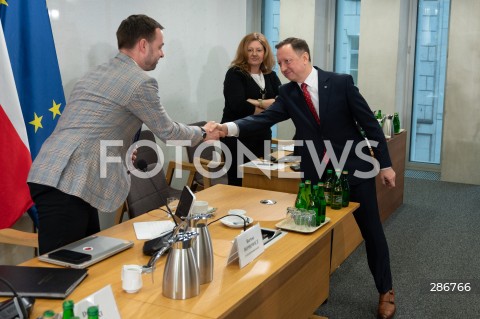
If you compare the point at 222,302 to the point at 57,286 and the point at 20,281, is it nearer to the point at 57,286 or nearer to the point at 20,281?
the point at 57,286

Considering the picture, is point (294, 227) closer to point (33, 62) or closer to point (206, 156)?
Answer: point (33, 62)

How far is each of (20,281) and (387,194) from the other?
3.91m

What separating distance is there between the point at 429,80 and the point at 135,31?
522 centimetres

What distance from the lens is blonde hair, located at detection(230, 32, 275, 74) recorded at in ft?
15.5

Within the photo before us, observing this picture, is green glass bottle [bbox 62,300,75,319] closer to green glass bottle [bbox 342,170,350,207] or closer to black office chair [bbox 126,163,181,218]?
green glass bottle [bbox 342,170,350,207]

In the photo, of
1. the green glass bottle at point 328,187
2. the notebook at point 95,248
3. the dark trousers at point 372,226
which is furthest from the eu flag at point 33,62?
the dark trousers at point 372,226

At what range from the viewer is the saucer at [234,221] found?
8.77 feet

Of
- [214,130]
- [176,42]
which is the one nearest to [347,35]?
[176,42]

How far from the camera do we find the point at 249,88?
4703 millimetres

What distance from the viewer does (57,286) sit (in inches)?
75.3

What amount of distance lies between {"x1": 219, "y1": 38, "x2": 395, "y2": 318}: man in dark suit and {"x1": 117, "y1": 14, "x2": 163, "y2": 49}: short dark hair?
84cm

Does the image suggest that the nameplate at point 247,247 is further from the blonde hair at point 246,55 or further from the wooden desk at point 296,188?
the blonde hair at point 246,55

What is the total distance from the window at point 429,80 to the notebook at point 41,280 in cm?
590

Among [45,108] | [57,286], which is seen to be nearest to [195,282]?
[57,286]
